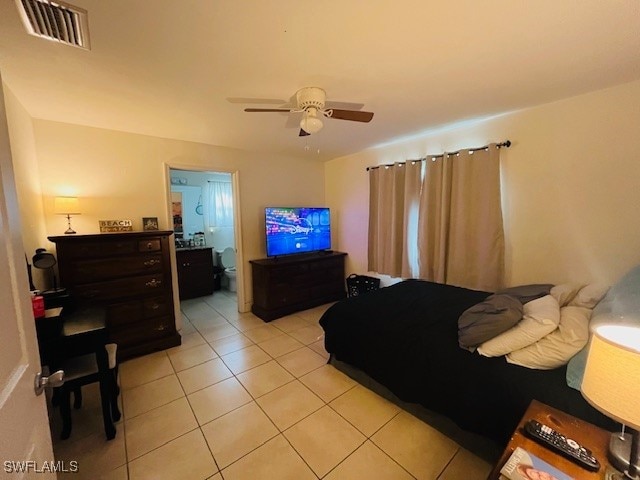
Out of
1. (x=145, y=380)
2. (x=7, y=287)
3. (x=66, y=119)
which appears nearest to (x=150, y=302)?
(x=145, y=380)

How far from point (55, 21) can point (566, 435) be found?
289 centimetres

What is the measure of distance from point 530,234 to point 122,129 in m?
4.35

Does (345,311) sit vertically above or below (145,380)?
above

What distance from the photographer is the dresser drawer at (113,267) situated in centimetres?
230

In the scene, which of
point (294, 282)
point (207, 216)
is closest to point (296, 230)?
point (294, 282)

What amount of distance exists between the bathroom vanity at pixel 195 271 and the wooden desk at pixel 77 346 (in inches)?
108

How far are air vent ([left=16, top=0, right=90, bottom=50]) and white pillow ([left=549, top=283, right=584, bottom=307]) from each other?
10.9 feet

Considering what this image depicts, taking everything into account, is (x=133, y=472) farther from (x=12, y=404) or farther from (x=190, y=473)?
(x=12, y=404)

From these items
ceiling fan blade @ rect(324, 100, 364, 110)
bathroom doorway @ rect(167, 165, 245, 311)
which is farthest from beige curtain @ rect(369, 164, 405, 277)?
bathroom doorway @ rect(167, 165, 245, 311)

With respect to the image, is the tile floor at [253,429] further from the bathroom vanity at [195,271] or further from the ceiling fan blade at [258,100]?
the ceiling fan blade at [258,100]

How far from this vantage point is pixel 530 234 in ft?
8.16

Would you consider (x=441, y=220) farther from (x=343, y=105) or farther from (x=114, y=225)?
(x=114, y=225)

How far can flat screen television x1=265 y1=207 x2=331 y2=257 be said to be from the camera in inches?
145

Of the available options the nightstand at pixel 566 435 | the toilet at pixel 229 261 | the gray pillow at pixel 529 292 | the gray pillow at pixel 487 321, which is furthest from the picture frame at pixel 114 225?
the gray pillow at pixel 529 292
